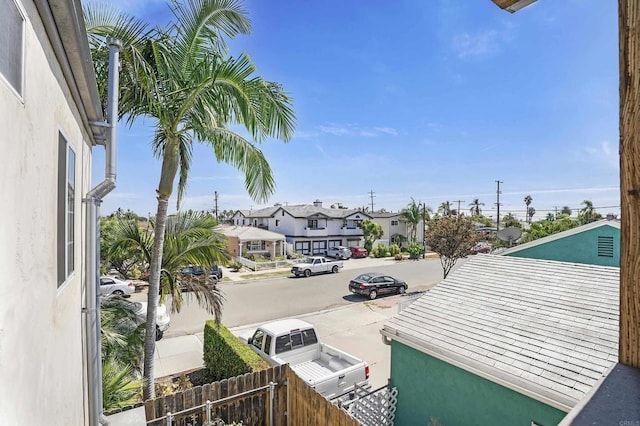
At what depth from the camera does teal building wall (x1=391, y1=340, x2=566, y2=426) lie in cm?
526

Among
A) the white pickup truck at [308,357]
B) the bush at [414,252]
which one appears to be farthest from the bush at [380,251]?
the white pickup truck at [308,357]

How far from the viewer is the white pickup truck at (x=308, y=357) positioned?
783 cm

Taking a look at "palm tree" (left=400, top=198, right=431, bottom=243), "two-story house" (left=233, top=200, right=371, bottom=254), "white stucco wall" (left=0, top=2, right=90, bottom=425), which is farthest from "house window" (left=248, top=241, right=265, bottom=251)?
"white stucco wall" (left=0, top=2, right=90, bottom=425)

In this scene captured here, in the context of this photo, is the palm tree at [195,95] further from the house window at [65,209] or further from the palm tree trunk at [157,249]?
the house window at [65,209]

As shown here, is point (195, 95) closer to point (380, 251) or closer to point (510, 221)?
point (380, 251)

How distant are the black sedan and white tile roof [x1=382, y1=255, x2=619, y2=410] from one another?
943 centimetres

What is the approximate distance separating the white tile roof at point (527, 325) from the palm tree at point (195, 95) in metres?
4.75

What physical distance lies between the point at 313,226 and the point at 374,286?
19.6 metres

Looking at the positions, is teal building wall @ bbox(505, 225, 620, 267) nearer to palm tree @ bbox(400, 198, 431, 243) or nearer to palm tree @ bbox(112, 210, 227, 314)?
palm tree @ bbox(112, 210, 227, 314)

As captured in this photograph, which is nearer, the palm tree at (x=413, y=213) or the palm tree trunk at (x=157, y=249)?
the palm tree trunk at (x=157, y=249)

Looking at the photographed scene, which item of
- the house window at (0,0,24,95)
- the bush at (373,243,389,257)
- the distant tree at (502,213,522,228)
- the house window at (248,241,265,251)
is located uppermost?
the house window at (0,0,24,95)

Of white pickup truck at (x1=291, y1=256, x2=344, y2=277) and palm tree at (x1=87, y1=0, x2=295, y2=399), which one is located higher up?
palm tree at (x1=87, y1=0, x2=295, y2=399)

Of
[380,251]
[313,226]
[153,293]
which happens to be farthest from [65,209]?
[380,251]

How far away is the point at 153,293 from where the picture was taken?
677 centimetres
